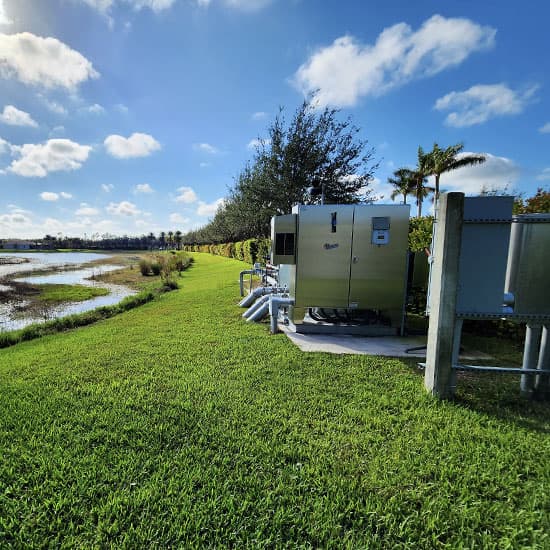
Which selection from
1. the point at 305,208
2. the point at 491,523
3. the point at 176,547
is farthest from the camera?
the point at 305,208

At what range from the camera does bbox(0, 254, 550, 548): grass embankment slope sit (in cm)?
186

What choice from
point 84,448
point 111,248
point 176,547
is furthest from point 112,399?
point 111,248

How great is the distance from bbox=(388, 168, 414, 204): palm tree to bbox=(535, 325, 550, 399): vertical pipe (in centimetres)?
3703

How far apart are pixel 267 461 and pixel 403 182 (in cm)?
4060

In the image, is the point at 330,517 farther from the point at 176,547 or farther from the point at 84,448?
the point at 84,448

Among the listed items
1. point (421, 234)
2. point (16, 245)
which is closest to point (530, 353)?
point (421, 234)

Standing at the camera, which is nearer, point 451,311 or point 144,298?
point 451,311

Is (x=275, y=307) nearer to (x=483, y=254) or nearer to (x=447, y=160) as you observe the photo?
(x=483, y=254)

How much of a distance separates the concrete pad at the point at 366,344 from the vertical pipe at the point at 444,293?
4.99 ft

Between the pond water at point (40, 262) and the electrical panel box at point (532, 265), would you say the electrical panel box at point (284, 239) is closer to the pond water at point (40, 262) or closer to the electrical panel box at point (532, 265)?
the electrical panel box at point (532, 265)

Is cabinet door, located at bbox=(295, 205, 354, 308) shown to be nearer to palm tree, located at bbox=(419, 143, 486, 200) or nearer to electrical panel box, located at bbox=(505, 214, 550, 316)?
electrical panel box, located at bbox=(505, 214, 550, 316)

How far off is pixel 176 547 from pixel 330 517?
3.16 ft

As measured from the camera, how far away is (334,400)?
3406 millimetres

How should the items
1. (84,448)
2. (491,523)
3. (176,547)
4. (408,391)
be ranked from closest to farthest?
(176,547)
(491,523)
(84,448)
(408,391)
